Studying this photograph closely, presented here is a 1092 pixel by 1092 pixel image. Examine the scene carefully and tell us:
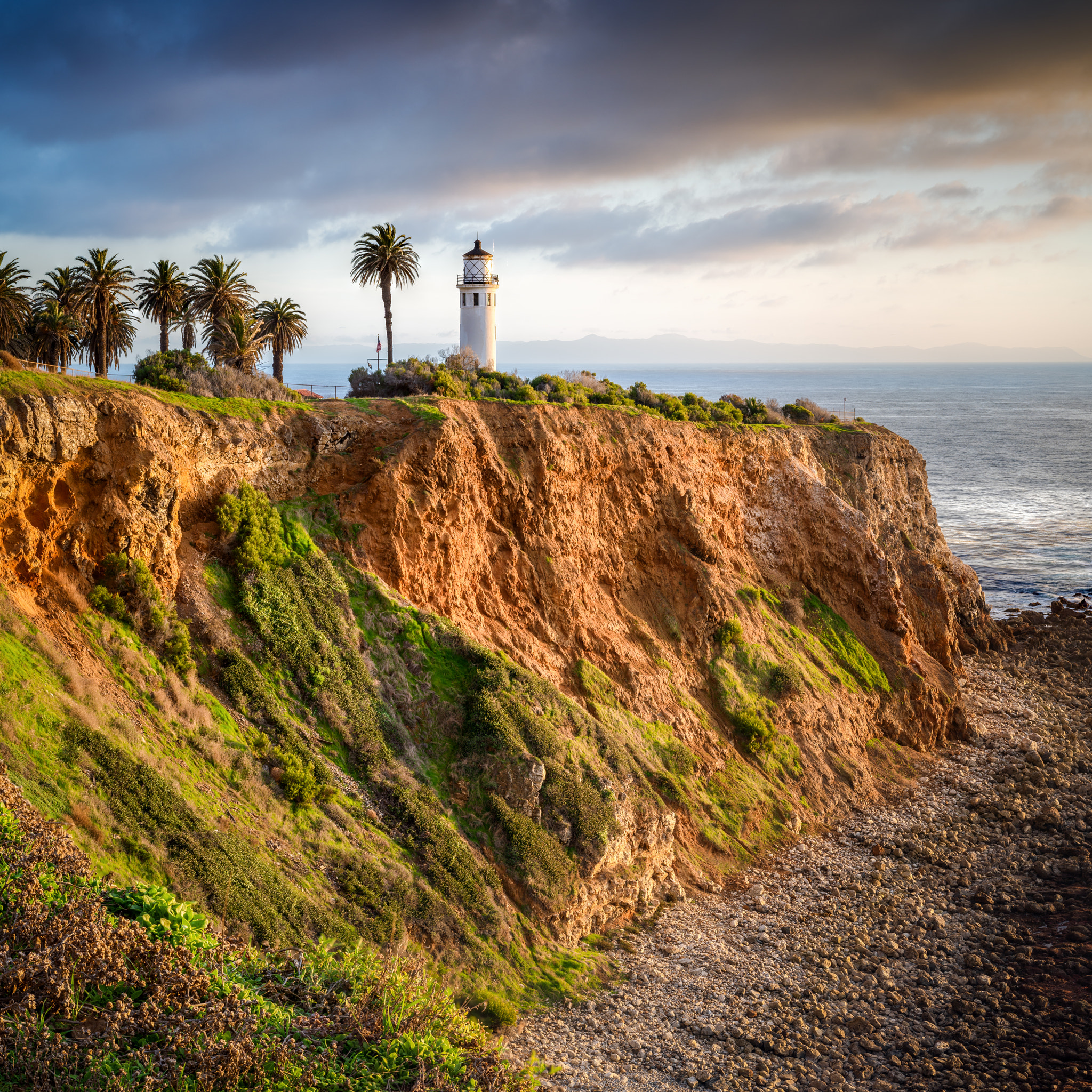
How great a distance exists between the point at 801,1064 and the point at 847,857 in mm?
11207

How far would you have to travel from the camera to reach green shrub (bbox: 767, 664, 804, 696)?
36.6 meters

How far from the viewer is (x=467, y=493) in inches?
1251

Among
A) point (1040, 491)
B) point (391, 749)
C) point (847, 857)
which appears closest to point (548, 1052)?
point (391, 749)

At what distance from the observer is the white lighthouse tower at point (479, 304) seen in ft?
182

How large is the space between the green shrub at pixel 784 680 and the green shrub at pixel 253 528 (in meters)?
21.0

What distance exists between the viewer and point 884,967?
2488 centimetres

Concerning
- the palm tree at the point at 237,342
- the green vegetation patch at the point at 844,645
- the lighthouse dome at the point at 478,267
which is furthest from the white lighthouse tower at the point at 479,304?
the green vegetation patch at the point at 844,645

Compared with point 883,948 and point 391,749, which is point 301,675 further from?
point 883,948

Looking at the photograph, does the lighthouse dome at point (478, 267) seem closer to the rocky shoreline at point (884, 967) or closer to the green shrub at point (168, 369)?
the green shrub at point (168, 369)

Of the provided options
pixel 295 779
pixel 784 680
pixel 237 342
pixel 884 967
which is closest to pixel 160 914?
pixel 295 779

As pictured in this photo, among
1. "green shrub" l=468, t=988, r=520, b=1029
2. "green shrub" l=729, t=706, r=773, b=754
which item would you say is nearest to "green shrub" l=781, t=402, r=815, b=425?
→ "green shrub" l=729, t=706, r=773, b=754

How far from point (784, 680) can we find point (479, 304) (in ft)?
106

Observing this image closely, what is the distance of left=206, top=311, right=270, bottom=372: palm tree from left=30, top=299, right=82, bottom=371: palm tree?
1013 centimetres

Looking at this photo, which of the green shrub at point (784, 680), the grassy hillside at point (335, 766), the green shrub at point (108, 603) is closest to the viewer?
the grassy hillside at point (335, 766)
